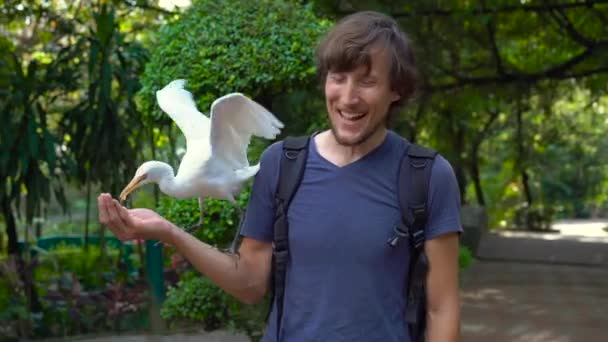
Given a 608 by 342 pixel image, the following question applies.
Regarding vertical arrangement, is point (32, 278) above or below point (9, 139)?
below

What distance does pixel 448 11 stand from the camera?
809cm

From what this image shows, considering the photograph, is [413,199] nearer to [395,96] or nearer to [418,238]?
[418,238]

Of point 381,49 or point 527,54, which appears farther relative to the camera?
point 527,54

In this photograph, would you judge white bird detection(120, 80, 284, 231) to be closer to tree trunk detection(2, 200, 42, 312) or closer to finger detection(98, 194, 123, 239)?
finger detection(98, 194, 123, 239)

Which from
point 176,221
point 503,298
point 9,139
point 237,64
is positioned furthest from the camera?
point 503,298

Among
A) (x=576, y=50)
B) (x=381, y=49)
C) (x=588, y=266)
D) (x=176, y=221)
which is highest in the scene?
(x=576, y=50)

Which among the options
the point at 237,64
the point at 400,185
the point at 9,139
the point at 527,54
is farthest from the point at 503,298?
the point at 400,185

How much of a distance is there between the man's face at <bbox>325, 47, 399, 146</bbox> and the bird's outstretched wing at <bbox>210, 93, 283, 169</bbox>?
446mm

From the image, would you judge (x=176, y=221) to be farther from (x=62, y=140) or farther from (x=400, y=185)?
(x=62, y=140)

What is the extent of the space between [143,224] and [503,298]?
7755mm

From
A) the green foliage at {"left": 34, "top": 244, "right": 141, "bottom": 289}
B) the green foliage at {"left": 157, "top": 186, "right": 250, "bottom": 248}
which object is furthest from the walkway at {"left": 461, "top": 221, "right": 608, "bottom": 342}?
the green foliage at {"left": 157, "top": 186, "right": 250, "bottom": 248}

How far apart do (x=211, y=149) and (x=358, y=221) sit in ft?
1.74

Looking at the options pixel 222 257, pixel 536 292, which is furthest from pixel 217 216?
pixel 536 292

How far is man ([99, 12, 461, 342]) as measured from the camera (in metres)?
2.14
